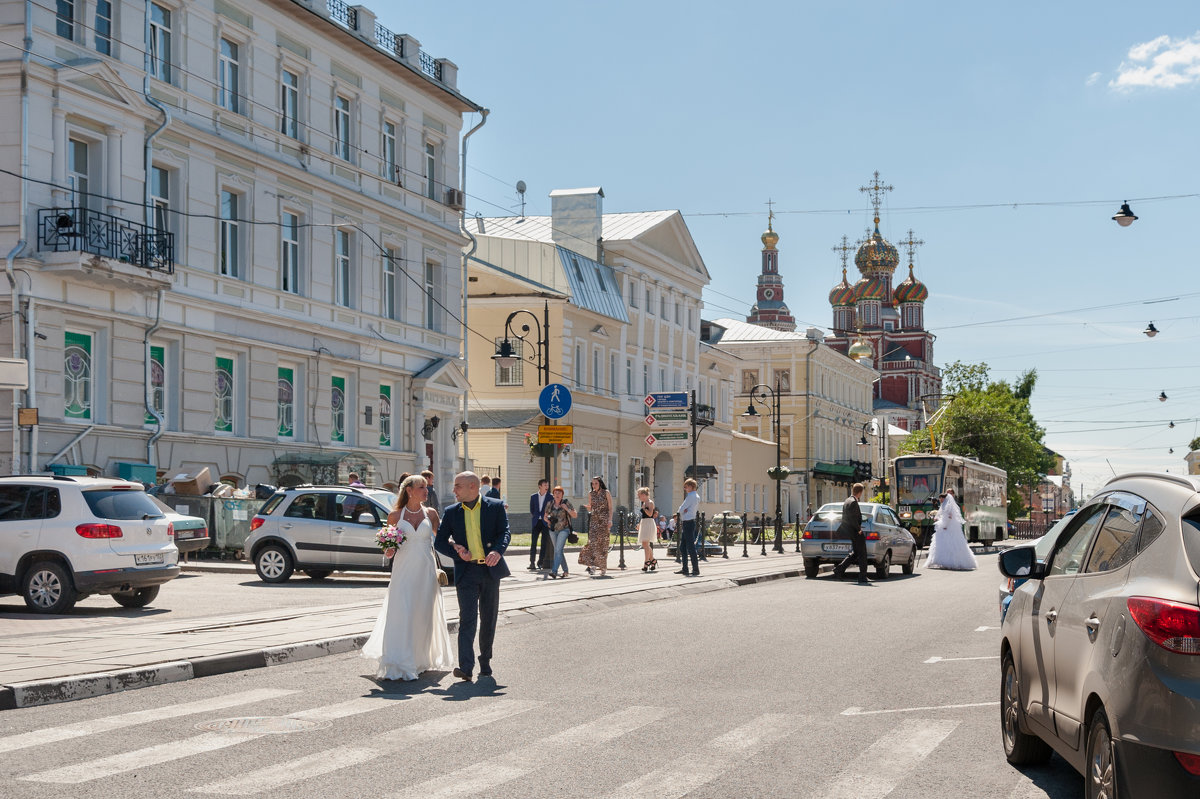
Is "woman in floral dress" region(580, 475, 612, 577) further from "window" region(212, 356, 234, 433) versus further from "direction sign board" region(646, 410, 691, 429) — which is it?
"window" region(212, 356, 234, 433)

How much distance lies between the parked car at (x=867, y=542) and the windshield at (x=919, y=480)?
70.2 feet

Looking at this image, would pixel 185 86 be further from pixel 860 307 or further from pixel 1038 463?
pixel 860 307

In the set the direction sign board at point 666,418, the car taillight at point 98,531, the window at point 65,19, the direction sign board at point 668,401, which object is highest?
the window at point 65,19

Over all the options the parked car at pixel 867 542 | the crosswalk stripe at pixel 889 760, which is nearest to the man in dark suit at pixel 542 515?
the parked car at pixel 867 542

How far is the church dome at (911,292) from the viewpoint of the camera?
144 metres

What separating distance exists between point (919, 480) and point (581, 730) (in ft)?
145

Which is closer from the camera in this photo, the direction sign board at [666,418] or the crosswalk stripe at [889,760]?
the crosswalk stripe at [889,760]

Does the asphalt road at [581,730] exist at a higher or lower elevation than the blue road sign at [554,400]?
lower

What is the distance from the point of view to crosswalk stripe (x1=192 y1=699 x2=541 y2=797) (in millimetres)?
7060

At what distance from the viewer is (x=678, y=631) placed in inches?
625

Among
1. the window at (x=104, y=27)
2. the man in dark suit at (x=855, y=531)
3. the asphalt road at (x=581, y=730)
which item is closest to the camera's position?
the asphalt road at (x=581, y=730)

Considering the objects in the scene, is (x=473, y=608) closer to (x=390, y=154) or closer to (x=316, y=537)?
(x=316, y=537)

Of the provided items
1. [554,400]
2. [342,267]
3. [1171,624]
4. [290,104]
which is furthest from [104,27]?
[1171,624]

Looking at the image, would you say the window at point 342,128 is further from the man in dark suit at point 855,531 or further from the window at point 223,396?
the man in dark suit at point 855,531
